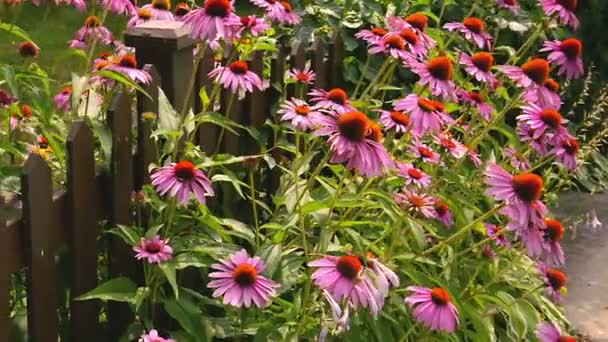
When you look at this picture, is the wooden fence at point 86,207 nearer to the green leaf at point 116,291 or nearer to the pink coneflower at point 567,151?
the green leaf at point 116,291

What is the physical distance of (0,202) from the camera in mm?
1779

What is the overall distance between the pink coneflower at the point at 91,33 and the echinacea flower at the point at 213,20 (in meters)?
0.50

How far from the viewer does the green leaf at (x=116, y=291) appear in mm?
1904

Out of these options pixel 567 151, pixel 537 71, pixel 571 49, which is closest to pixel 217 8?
pixel 537 71

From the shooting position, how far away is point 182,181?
1.88m

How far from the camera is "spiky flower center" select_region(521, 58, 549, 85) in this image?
238 cm

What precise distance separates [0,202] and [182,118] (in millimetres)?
469

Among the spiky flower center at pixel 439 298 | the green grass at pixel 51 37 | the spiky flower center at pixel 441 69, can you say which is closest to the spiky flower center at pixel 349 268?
the spiky flower center at pixel 439 298

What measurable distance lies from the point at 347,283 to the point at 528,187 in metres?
0.45

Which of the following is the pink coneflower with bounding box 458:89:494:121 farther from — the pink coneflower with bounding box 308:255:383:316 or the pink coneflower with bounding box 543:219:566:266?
the pink coneflower with bounding box 308:255:383:316

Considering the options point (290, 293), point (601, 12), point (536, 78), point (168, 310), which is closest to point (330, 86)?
point (536, 78)

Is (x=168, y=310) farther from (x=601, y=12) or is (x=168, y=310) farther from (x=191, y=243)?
(x=601, y=12)

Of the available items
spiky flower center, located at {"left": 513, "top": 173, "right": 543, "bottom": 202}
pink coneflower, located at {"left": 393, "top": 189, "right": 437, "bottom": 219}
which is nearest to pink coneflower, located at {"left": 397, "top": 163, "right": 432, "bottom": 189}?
pink coneflower, located at {"left": 393, "top": 189, "right": 437, "bottom": 219}

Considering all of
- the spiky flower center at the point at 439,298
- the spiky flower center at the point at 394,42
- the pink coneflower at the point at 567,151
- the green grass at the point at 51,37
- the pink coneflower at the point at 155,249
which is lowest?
the green grass at the point at 51,37
